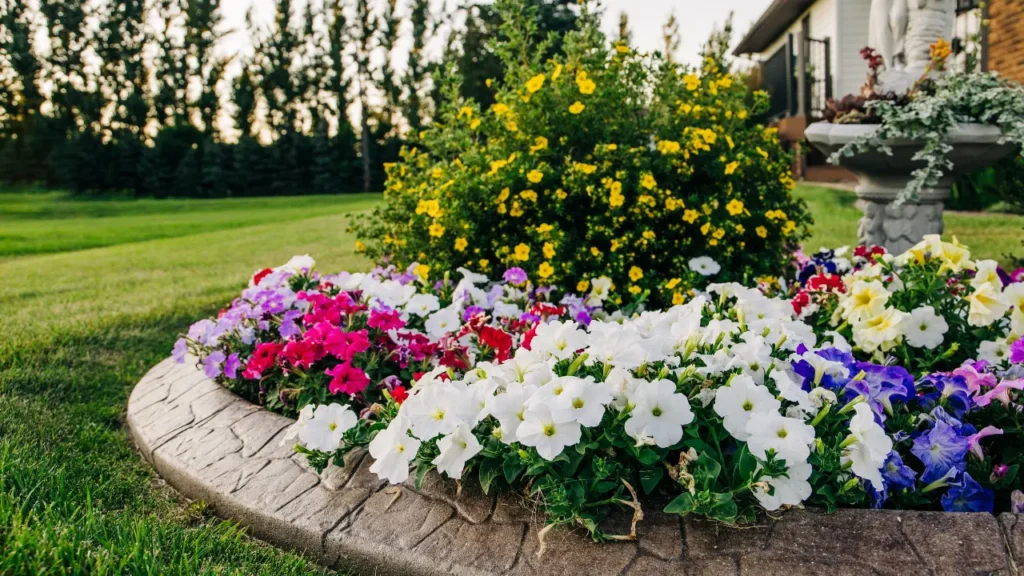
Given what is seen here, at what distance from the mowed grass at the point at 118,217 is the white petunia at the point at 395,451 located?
1060 cm

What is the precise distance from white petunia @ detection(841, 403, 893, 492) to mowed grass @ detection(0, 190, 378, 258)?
1144 cm

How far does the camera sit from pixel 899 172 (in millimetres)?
4477

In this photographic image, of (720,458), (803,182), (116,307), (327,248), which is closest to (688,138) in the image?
(720,458)

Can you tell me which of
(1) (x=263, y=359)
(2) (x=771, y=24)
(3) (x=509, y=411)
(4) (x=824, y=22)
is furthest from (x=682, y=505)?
(2) (x=771, y=24)

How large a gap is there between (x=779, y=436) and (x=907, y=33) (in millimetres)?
4225

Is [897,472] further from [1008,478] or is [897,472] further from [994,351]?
[994,351]

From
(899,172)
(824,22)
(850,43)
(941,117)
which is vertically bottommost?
(899,172)

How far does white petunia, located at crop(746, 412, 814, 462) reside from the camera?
1.64m

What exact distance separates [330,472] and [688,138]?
8.34 ft

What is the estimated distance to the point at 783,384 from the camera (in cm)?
182

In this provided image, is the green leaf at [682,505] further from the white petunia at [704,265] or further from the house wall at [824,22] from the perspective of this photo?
the house wall at [824,22]

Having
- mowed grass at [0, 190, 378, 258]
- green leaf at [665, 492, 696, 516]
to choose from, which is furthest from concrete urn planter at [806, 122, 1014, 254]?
mowed grass at [0, 190, 378, 258]

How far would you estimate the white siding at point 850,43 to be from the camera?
12.8m

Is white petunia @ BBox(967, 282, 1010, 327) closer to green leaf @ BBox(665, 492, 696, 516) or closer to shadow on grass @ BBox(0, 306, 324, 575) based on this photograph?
green leaf @ BBox(665, 492, 696, 516)
